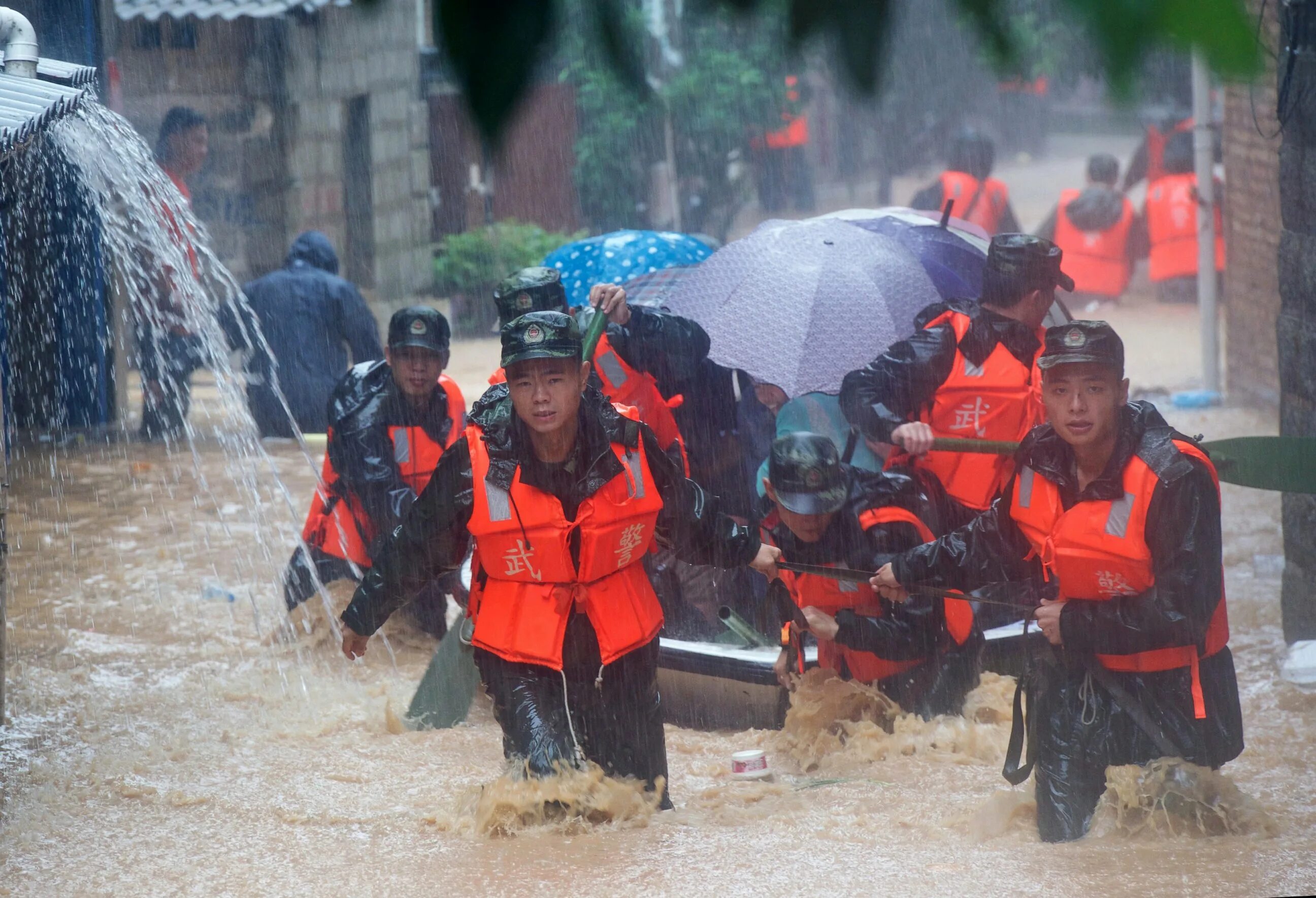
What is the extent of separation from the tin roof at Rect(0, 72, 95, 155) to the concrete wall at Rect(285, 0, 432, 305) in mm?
9080

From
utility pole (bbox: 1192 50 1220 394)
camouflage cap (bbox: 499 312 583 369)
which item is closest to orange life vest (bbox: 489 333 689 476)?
camouflage cap (bbox: 499 312 583 369)

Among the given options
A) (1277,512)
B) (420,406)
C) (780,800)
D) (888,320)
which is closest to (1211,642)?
(780,800)

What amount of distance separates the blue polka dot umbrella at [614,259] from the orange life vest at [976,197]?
7.51 meters

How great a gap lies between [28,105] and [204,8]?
9.14m

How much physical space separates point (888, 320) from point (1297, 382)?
171 cm

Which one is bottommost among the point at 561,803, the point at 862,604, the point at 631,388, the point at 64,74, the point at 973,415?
the point at 561,803

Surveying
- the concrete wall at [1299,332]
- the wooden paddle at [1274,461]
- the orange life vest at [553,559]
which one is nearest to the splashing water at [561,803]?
the orange life vest at [553,559]

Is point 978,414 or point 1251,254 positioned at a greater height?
point 1251,254

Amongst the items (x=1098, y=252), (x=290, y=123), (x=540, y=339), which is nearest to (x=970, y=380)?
(x=540, y=339)

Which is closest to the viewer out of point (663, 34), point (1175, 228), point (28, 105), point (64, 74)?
point (663, 34)

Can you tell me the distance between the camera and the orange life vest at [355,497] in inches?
245

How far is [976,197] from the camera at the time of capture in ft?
47.3

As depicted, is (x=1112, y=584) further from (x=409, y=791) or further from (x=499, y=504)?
(x=409, y=791)

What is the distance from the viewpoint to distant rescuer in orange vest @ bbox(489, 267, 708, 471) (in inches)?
222
